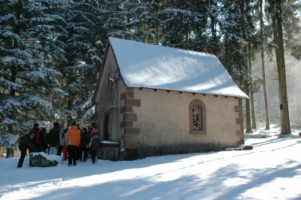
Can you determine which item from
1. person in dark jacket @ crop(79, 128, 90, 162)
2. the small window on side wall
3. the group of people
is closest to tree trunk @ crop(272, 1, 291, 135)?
the small window on side wall

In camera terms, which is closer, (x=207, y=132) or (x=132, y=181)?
(x=132, y=181)

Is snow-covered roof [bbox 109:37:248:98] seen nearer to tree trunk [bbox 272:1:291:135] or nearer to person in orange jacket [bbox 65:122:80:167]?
person in orange jacket [bbox 65:122:80:167]

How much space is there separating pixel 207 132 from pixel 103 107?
5.66m

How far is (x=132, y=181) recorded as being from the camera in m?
9.04

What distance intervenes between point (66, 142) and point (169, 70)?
6.57 m

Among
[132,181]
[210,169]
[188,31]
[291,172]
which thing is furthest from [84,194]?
[188,31]

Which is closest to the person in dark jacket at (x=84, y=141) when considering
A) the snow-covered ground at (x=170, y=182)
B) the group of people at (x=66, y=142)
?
the group of people at (x=66, y=142)

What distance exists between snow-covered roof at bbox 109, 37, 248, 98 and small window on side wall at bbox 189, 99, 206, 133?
0.77 meters

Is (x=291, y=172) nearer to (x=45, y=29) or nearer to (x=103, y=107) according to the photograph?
(x=103, y=107)

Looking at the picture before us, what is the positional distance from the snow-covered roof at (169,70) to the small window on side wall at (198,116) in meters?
0.77

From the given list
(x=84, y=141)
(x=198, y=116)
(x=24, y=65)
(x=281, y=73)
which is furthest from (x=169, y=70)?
(x=281, y=73)

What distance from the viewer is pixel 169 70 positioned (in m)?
18.0

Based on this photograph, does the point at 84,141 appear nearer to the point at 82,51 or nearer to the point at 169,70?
the point at 169,70

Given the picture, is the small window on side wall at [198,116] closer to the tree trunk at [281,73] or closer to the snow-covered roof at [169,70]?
the snow-covered roof at [169,70]
